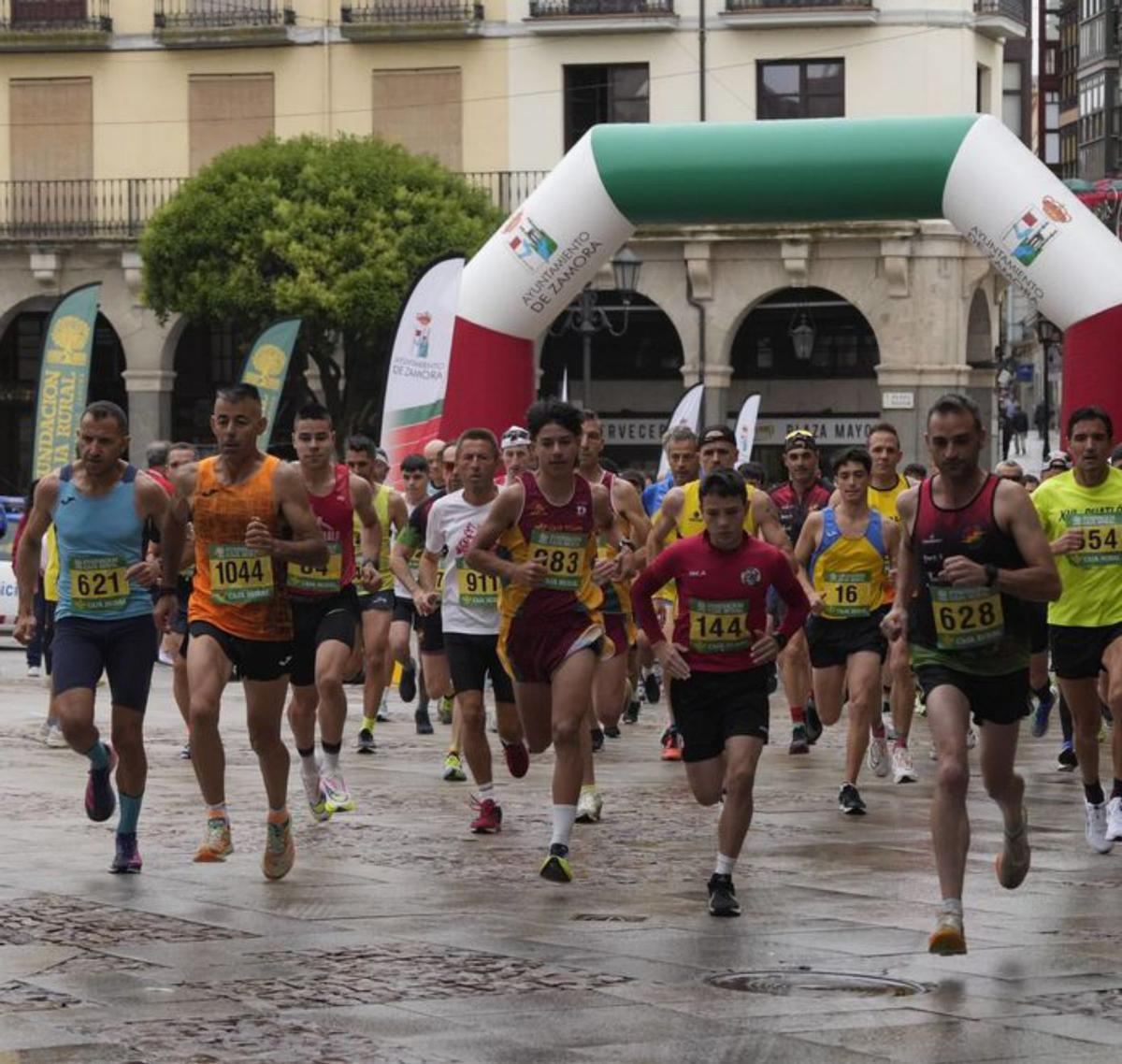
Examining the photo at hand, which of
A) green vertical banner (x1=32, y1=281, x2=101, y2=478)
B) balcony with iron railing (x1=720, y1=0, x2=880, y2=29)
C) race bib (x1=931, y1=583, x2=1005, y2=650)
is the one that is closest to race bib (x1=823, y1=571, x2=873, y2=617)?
race bib (x1=931, y1=583, x2=1005, y2=650)

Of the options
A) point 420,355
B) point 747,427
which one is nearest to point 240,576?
point 420,355

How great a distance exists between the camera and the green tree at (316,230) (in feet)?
136

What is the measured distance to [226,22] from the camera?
4428 centimetres

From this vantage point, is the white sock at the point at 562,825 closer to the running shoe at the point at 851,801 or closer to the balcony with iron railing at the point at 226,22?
the running shoe at the point at 851,801

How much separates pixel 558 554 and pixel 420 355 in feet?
44.6

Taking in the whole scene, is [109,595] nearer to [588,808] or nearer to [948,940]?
[588,808]

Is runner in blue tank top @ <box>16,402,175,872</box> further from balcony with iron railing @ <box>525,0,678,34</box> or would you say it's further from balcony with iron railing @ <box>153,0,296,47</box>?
balcony with iron railing @ <box>153,0,296,47</box>

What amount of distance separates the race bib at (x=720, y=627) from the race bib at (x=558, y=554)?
35.6 inches

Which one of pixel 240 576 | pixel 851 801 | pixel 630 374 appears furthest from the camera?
pixel 630 374

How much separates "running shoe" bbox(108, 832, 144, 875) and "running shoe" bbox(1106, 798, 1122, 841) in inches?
157

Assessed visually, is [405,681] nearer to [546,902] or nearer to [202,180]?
[546,902]

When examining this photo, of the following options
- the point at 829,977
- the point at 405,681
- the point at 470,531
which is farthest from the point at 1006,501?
the point at 405,681

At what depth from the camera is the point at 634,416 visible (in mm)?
46156

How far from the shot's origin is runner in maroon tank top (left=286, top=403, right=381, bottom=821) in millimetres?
12453
